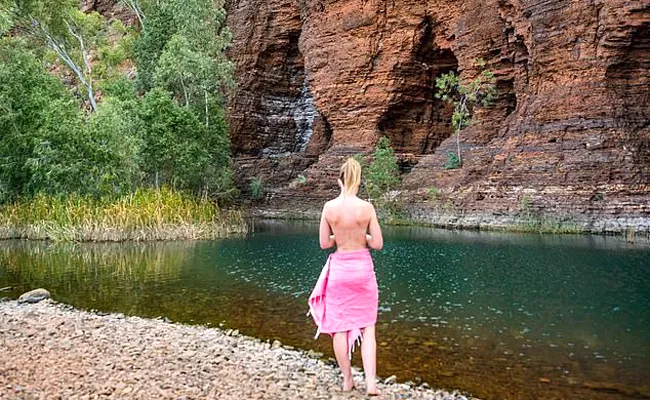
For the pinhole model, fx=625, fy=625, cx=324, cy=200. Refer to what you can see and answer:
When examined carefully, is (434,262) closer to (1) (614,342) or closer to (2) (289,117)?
(1) (614,342)

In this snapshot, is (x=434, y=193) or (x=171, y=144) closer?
(x=171, y=144)

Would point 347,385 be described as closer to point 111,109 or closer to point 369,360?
point 369,360

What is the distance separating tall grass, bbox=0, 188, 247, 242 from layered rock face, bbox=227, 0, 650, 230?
1309 cm

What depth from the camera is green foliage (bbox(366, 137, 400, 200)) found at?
33.9 meters

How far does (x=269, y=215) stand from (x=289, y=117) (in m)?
11.2

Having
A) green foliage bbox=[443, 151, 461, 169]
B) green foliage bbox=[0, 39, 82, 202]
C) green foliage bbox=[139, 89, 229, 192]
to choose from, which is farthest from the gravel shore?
green foliage bbox=[443, 151, 461, 169]

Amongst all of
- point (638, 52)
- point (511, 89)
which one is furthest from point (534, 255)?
point (511, 89)

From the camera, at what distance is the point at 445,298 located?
1030cm

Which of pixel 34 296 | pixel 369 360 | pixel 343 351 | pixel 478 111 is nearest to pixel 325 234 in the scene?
pixel 343 351

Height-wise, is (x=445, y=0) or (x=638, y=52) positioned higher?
(x=445, y=0)

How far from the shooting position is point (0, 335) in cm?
724

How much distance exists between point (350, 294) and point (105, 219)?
16.7m

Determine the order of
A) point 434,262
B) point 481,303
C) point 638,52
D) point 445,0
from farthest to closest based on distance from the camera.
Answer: point 445,0
point 638,52
point 434,262
point 481,303

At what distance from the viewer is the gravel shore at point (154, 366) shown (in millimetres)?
5016
